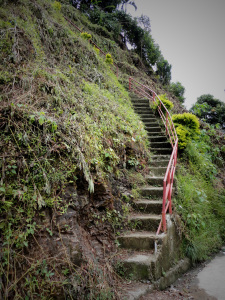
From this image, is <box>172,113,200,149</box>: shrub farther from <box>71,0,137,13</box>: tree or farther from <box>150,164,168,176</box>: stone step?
<box>71,0,137,13</box>: tree

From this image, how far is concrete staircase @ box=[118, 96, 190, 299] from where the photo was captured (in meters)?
2.96

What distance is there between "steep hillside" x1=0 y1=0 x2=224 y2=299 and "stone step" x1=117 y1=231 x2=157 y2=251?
7.2 inches

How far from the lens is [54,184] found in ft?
8.46

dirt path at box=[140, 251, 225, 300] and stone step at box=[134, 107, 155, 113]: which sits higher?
stone step at box=[134, 107, 155, 113]

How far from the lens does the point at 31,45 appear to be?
4590mm

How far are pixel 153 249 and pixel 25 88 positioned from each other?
11.3 feet

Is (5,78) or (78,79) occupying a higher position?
(78,79)

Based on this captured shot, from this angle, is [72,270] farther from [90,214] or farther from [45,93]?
[45,93]

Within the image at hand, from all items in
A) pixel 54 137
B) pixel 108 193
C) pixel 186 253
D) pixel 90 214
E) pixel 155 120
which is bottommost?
pixel 186 253

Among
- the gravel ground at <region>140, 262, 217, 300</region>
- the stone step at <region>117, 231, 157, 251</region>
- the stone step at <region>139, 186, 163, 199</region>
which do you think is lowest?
the gravel ground at <region>140, 262, 217, 300</region>

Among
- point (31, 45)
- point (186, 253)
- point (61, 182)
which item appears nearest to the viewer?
point (61, 182)

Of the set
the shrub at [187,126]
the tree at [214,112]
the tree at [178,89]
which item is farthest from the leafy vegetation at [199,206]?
the tree at [214,112]

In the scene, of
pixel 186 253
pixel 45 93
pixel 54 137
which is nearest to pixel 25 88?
pixel 45 93

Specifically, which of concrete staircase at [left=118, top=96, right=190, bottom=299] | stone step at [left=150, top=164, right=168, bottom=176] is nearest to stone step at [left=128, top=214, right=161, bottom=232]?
concrete staircase at [left=118, top=96, right=190, bottom=299]
